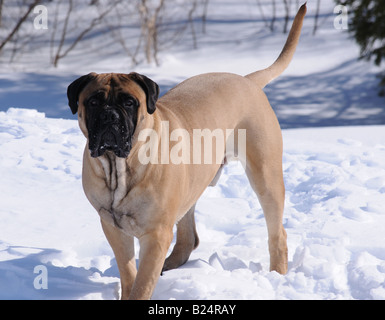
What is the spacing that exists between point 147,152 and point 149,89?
28cm

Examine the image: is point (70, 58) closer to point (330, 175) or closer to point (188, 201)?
point (330, 175)

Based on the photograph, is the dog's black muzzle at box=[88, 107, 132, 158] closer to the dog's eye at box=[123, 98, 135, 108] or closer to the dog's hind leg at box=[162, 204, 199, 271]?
the dog's eye at box=[123, 98, 135, 108]

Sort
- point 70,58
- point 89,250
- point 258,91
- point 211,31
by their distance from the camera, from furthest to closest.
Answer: point 211,31 < point 70,58 < point 89,250 < point 258,91

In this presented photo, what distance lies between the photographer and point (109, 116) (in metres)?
2.49

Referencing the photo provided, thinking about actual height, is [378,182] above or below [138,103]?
below

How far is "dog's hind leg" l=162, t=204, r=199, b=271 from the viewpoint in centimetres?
365

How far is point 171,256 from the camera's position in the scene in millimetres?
3678

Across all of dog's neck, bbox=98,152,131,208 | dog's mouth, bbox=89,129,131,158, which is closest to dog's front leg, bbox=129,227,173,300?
dog's neck, bbox=98,152,131,208

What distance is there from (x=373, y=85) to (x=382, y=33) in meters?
2.26

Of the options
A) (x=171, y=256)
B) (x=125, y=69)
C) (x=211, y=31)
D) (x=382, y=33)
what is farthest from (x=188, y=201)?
(x=211, y=31)

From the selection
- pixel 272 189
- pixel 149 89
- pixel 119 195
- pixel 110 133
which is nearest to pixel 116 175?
pixel 119 195

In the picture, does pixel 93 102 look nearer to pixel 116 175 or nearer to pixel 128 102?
pixel 128 102

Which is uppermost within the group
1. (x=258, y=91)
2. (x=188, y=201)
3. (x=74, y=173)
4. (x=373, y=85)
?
(x=258, y=91)

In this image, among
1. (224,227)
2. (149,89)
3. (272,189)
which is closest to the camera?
(149,89)
